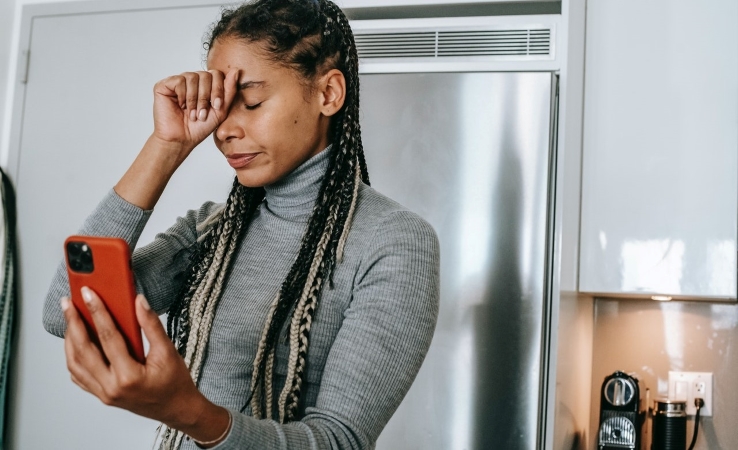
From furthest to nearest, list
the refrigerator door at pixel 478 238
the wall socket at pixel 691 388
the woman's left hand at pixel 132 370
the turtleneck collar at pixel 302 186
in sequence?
1. the wall socket at pixel 691 388
2. the refrigerator door at pixel 478 238
3. the turtleneck collar at pixel 302 186
4. the woman's left hand at pixel 132 370

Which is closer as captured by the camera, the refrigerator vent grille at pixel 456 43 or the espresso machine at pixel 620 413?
the refrigerator vent grille at pixel 456 43

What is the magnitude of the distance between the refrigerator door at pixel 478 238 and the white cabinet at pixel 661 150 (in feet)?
0.77

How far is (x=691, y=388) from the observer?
6.50ft

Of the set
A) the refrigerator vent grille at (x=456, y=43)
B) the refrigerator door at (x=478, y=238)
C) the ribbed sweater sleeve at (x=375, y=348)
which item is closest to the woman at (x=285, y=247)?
the ribbed sweater sleeve at (x=375, y=348)

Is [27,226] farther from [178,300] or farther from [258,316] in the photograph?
[258,316]

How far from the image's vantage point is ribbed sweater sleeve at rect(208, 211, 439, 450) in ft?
2.50

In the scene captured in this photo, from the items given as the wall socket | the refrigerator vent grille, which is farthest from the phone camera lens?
the wall socket

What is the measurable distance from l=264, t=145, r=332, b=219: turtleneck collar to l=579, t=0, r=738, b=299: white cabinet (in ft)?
2.92

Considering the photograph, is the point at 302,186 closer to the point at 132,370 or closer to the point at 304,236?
the point at 304,236

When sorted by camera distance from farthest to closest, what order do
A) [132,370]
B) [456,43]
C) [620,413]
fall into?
1. [620,413]
2. [456,43]
3. [132,370]

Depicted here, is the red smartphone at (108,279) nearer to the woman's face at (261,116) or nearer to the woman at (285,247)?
the woman at (285,247)

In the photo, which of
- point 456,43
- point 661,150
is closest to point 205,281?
point 456,43

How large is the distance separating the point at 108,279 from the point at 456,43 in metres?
1.19

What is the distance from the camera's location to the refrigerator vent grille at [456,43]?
1.65m
